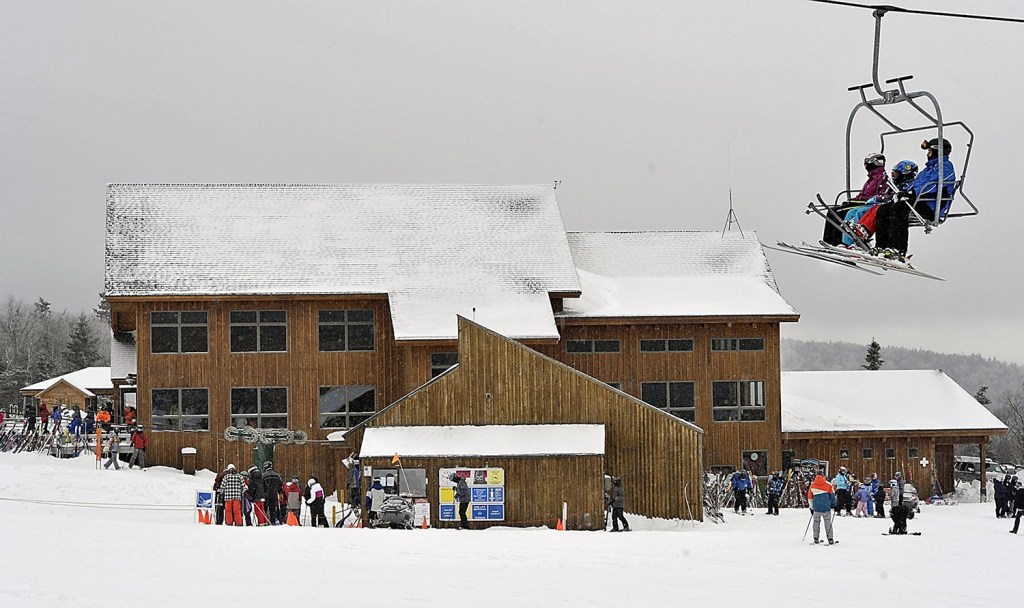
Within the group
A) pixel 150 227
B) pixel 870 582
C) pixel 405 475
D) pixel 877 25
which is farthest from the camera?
pixel 150 227

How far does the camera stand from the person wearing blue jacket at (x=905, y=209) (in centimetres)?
1477

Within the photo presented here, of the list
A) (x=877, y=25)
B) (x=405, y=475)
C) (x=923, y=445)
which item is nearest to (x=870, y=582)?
(x=877, y=25)

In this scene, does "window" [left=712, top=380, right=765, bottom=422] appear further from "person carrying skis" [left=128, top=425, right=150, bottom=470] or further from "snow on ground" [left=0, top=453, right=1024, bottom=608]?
"person carrying skis" [left=128, top=425, right=150, bottom=470]

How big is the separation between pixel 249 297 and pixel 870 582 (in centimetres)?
2210

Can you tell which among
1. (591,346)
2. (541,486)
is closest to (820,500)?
(541,486)

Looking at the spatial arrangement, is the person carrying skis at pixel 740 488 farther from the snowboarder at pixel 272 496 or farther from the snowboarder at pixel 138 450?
the snowboarder at pixel 138 450

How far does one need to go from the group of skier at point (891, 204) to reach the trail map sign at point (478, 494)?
13526 mm

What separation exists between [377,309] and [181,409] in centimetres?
645

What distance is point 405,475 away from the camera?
2734cm

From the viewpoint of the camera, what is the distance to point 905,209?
49.3ft

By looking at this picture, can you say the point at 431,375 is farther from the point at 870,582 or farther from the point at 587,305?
the point at 870,582

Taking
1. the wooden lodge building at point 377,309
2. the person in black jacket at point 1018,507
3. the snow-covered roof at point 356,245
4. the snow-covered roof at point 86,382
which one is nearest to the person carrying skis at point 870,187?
the person in black jacket at point 1018,507

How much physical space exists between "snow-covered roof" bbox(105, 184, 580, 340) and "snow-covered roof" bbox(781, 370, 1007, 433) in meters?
10.6

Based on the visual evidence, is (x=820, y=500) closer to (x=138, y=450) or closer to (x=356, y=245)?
(x=138, y=450)
